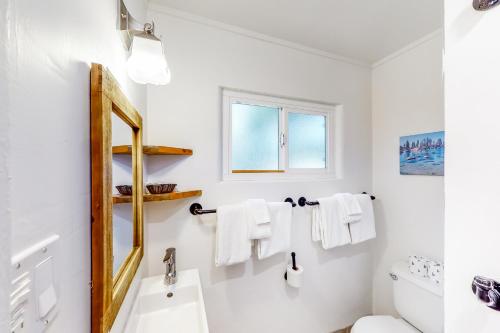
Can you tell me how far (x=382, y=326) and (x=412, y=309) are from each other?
226mm

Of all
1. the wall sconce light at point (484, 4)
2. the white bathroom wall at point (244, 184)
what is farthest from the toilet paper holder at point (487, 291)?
the white bathroom wall at point (244, 184)

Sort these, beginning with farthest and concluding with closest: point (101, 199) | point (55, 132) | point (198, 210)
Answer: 1. point (198, 210)
2. point (101, 199)
3. point (55, 132)

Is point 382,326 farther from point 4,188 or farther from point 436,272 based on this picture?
point 4,188

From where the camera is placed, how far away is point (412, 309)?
1.31 metres

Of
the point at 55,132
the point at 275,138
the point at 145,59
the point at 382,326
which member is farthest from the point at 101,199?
the point at 382,326

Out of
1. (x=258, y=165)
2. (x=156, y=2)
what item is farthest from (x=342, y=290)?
(x=156, y=2)

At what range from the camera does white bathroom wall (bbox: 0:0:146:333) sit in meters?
0.28

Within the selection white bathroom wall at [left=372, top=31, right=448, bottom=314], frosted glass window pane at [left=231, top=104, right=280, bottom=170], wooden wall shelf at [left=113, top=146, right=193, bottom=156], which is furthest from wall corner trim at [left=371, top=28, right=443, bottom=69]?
wooden wall shelf at [left=113, top=146, right=193, bottom=156]

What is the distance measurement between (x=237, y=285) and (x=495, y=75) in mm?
1512

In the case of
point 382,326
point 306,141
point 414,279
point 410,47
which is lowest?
point 382,326

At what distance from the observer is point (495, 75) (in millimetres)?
448

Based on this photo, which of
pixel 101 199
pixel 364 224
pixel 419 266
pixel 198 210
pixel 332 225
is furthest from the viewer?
pixel 364 224

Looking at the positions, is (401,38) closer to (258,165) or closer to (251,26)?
(251,26)

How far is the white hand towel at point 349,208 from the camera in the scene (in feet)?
5.07
